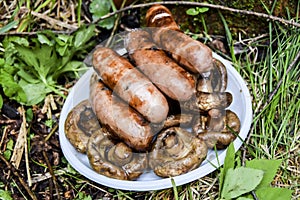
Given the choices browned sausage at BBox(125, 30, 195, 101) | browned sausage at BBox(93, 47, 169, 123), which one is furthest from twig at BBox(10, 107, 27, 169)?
browned sausage at BBox(125, 30, 195, 101)

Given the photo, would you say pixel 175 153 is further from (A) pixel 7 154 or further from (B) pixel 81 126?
(A) pixel 7 154

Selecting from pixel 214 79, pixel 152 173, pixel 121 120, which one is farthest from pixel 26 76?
pixel 214 79

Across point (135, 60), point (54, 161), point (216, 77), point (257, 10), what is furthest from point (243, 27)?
point (54, 161)

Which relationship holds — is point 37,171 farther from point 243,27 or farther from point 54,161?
point 243,27

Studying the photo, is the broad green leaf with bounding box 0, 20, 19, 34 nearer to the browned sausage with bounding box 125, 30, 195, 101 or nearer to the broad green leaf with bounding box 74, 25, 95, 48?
the broad green leaf with bounding box 74, 25, 95, 48

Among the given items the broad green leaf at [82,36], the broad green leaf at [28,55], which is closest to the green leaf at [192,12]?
the broad green leaf at [82,36]
